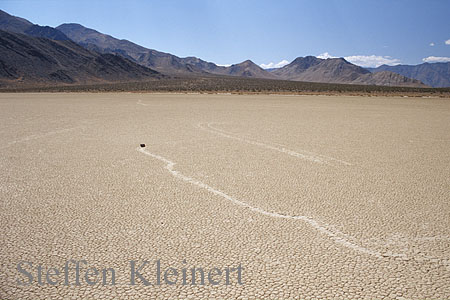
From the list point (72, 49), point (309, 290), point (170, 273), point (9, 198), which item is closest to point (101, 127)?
point (9, 198)

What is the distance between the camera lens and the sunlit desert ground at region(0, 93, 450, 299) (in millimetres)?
3268

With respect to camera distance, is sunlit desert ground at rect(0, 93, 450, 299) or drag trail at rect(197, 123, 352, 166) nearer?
sunlit desert ground at rect(0, 93, 450, 299)

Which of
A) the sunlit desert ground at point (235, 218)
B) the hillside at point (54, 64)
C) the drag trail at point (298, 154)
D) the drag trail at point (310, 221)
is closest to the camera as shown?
the sunlit desert ground at point (235, 218)

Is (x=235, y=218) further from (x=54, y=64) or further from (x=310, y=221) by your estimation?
(x=54, y=64)

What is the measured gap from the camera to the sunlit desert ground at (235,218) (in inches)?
129

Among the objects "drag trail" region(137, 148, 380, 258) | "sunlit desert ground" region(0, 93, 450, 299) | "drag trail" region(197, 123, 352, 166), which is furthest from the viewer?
"drag trail" region(197, 123, 352, 166)

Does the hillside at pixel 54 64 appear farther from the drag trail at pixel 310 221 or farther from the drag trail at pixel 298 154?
the drag trail at pixel 310 221

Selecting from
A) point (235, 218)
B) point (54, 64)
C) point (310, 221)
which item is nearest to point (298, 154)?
point (310, 221)

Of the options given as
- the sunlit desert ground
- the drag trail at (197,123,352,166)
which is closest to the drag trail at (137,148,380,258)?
the sunlit desert ground

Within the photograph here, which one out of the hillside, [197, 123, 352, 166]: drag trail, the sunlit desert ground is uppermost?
the hillside

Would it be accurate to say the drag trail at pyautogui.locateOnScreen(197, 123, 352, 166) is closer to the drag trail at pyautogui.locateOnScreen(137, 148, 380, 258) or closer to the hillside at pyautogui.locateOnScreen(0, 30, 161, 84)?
the drag trail at pyautogui.locateOnScreen(137, 148, 380, 258)

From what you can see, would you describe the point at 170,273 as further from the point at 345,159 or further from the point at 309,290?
the point at 345,159

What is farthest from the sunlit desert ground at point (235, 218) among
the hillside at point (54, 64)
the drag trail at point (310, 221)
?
the hillside at point (54, 64)

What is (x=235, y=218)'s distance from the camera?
476cm
